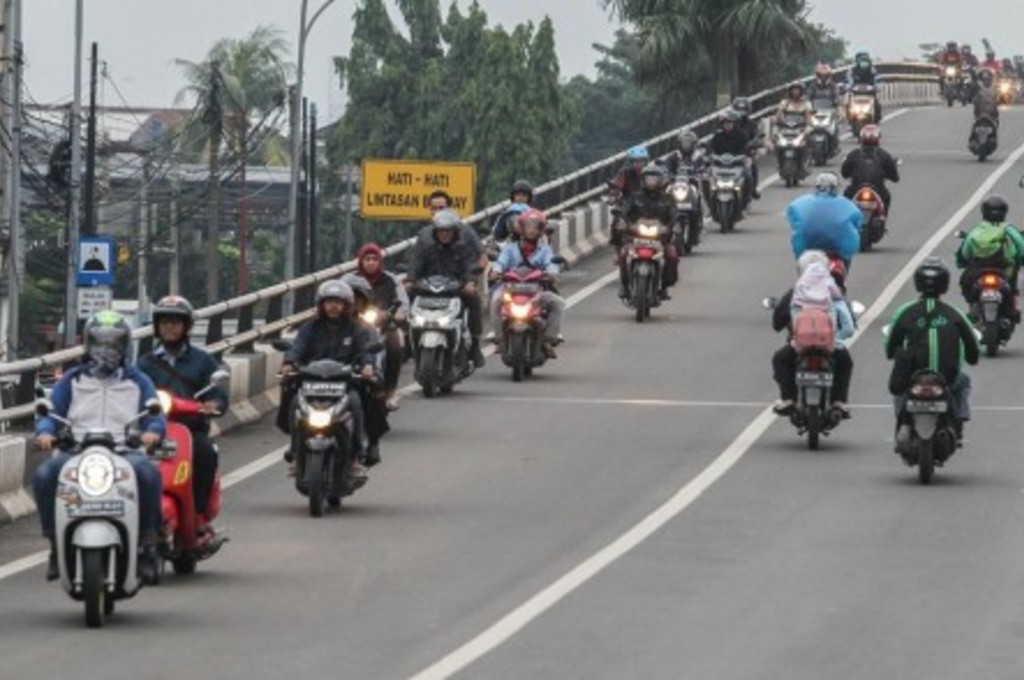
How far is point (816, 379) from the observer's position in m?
28.0

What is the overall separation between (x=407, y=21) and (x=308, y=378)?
103621mm

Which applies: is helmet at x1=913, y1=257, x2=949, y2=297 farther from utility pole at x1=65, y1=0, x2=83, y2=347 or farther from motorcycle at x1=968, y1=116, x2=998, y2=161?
motorcycle at x1=968, y1=116, x2=998, y2=161

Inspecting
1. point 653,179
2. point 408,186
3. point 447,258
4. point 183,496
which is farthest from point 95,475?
point 408,186

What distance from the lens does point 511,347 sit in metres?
33.6

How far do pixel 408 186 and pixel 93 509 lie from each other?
5618cm

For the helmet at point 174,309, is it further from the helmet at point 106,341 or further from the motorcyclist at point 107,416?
the helmet at point 106,341

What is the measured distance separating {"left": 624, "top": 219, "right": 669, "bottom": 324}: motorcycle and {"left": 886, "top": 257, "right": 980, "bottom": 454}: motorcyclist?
12686 mm

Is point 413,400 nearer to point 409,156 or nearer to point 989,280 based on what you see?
point 989,280

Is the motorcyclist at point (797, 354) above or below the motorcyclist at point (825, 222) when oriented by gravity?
below

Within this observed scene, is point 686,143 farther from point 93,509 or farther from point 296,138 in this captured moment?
point 93,509

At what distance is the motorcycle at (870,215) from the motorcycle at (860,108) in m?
28.3

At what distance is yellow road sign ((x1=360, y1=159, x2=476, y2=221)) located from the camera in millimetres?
73188

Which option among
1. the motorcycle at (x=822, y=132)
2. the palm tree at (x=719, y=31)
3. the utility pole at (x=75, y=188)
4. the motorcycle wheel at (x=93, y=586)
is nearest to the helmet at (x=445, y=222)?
the motorcycle wheel at (x=93, y=586)

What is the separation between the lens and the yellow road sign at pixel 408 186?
240ft
